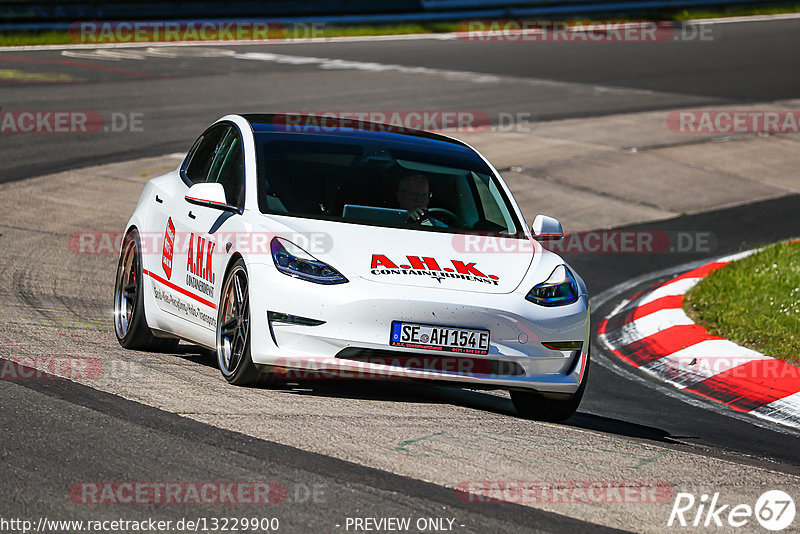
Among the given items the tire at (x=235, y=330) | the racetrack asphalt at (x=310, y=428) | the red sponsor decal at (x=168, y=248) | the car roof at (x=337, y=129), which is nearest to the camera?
the racetrack asphalt at (x=310, y=428)

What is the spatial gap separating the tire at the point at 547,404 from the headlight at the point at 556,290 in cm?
36

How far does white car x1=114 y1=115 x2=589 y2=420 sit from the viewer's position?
21.2 ft

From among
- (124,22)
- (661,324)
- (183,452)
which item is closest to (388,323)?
(183,452)

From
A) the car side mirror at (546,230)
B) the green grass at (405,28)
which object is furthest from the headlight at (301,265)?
the green grass at (405,28)

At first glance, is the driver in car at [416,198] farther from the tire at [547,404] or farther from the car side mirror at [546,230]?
the tire at [547,404]

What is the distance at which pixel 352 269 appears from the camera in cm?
655

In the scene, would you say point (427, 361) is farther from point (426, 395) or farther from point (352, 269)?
point (426, 395)

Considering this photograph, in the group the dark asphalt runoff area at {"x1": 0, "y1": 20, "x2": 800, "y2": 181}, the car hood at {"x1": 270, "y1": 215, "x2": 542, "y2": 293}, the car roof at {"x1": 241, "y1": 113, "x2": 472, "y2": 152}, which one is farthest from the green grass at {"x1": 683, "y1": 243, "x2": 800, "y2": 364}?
the dark asphalt runoff area at {"x1": 0, "y1": 20, "x2": 800, "y2": 181}

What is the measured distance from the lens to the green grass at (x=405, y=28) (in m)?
27.9

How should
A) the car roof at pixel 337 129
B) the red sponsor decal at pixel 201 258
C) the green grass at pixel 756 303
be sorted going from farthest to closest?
the green grass at pixel 756 303
the car roof at pixel 337 129
the red sponsor decal at pixel 201 258

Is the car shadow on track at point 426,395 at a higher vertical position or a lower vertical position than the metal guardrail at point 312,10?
lower

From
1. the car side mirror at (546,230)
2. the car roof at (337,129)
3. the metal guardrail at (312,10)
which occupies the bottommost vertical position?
the car side mirror at (546,230)

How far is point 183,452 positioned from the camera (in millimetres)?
5074

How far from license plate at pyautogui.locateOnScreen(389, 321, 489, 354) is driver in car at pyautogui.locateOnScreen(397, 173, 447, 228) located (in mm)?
1121
